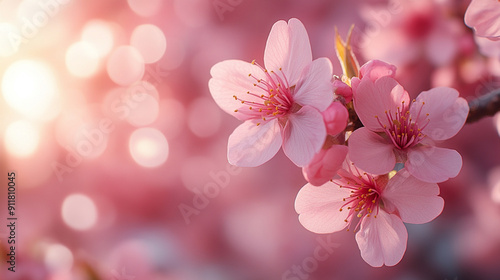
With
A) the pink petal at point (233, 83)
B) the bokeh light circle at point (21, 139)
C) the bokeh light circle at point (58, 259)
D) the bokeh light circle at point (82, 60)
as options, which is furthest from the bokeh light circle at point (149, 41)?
the pink petal at point (233, 83)

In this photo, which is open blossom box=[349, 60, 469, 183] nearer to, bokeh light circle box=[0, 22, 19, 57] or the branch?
the branch

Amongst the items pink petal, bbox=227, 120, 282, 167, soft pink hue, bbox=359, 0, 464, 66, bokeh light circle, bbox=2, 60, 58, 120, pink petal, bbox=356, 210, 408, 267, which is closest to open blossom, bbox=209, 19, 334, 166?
pink petal, bbox=227, 120, 282, 167

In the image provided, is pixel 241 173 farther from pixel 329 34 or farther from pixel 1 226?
pixel 1 226

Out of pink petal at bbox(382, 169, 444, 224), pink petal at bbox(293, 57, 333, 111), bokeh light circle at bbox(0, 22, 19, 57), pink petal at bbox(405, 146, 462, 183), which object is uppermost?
bokeh light circle at bbox(0, 22, 19, 57)

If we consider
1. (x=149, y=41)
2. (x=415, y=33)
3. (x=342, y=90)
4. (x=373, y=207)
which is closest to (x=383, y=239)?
(x=373, y=207)

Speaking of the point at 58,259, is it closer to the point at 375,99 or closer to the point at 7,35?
the point at 7,35

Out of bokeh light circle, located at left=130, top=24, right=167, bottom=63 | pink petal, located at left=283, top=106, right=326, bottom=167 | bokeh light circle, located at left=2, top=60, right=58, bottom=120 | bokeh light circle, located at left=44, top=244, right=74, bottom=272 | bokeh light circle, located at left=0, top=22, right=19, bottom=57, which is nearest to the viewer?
pink petal, located at left=283, top=106, right=326, bottom=167

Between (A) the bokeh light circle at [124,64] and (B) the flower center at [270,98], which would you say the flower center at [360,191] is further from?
(A) the bokeh light circle at [124,64]

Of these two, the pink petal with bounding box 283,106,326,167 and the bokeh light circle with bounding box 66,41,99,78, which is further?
the bokeh light circle with bounding box 66,41,99,78

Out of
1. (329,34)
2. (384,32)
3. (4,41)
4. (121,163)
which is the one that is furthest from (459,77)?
(4,41)
